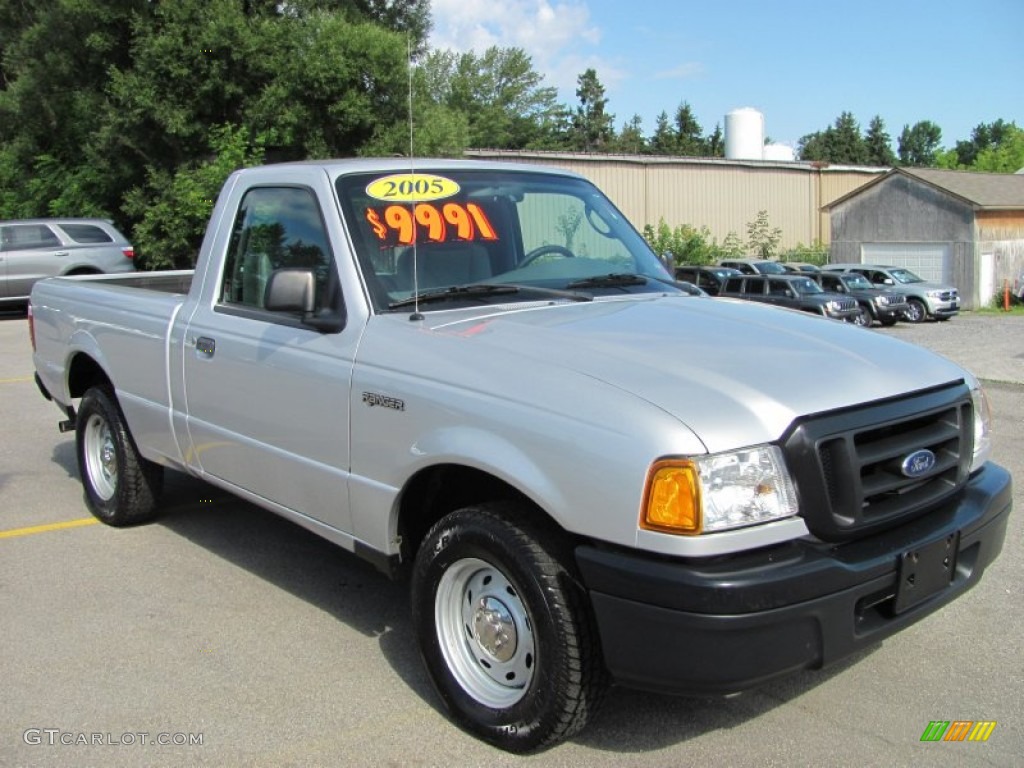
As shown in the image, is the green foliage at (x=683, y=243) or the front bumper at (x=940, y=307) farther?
the green foliage at (x=683, y=243)

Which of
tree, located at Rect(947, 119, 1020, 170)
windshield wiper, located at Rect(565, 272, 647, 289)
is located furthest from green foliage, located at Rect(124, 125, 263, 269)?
tree, located at Rect(947, 119, 1020, 170)

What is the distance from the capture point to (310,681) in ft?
12.3

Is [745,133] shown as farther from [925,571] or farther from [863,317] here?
[925,571]

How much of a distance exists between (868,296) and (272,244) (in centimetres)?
2335

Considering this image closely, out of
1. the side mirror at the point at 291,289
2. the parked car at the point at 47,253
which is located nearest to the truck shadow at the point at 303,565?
the side mirror at the point at 291,289

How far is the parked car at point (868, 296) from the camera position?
24.9 meters

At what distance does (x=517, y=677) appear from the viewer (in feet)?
10.5

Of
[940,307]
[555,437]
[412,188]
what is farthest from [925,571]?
[940,307]

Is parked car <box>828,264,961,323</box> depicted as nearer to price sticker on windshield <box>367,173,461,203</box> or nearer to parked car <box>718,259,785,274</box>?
parked car <box>718,259,785,274</box>

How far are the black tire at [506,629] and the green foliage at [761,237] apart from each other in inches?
1631

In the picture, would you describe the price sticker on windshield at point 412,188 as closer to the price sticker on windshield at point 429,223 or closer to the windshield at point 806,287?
the price sticker on windshield at point 429,223

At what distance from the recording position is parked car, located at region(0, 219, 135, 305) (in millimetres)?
19734

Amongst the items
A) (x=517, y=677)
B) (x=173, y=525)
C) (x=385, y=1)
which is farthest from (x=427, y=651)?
(x=385, y=1)

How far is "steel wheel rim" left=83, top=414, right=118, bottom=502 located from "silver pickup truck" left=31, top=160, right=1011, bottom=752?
1.24 metres
